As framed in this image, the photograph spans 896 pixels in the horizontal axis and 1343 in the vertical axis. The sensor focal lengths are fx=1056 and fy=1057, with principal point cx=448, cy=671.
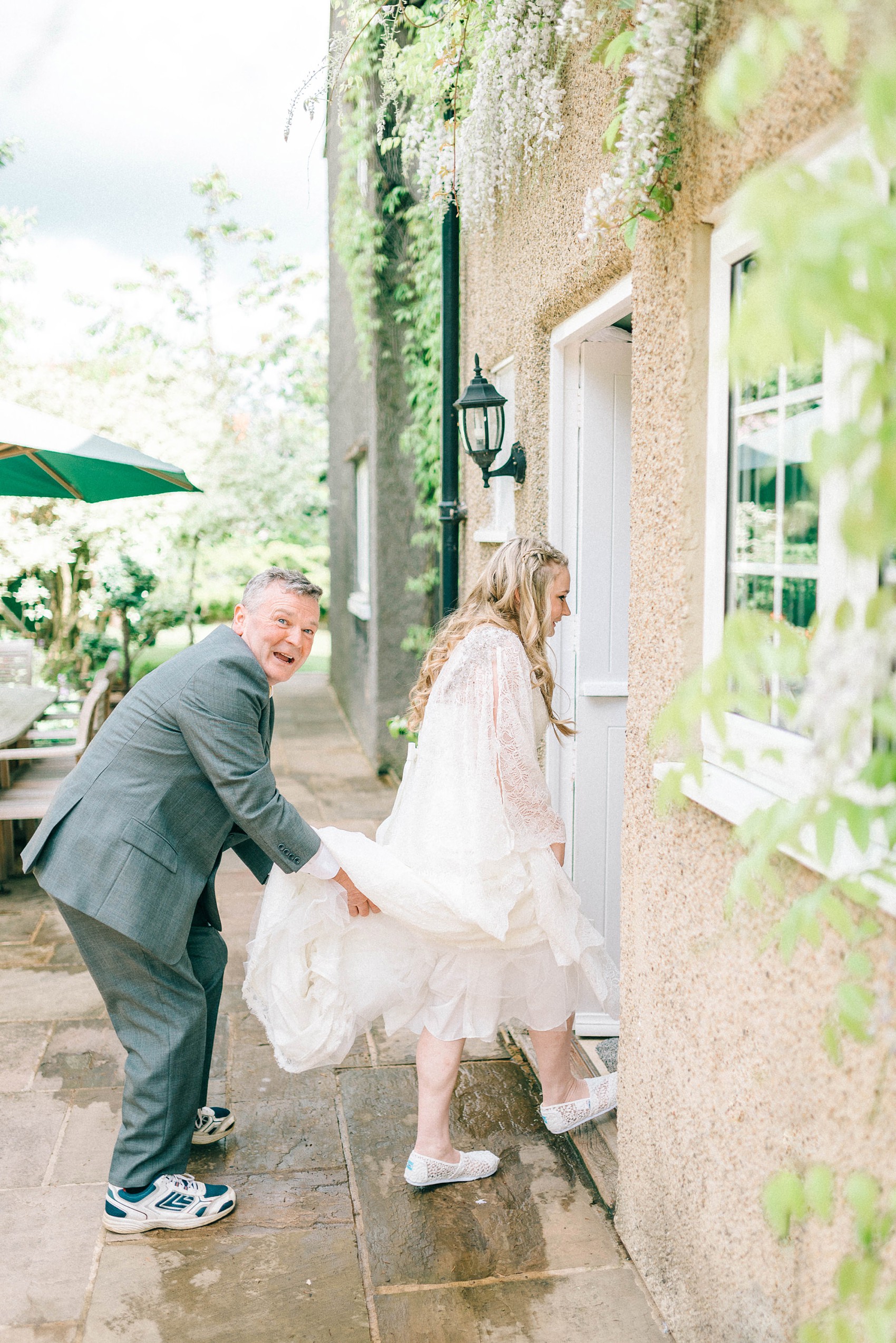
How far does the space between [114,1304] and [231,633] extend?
1.71 m

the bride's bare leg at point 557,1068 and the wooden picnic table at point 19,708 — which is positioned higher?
the wooden picnic table at point 19,708

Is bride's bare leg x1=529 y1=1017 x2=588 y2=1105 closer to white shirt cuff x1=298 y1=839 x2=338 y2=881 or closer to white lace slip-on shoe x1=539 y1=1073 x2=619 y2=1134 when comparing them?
white lace slip-on shoe x1=539 y1=1073 x2=619 y2=1134

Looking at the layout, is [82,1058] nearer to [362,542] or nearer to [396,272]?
[396,272]

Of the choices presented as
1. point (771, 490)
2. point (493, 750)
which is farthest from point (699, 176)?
point (493, 750)

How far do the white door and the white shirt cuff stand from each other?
1408 mm

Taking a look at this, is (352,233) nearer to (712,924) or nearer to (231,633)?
(231,633)

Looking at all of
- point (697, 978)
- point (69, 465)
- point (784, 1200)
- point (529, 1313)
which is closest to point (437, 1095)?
point (529, 1313)

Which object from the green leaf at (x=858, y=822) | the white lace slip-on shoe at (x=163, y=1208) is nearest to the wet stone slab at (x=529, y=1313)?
the white lace slip-on shoe at (x=163, y=1208)

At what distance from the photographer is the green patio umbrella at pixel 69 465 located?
5039 mm

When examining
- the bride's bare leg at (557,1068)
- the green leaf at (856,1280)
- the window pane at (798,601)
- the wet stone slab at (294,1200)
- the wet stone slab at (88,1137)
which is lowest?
the wet stone slab at (294,1200)

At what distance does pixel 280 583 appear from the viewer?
2.92 metres

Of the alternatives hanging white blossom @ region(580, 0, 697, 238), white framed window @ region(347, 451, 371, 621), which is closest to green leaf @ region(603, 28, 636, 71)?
hanging white blossom @ region(580, 0, 697, 238)

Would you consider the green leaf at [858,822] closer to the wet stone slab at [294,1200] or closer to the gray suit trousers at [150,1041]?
the gray suit trousers at [150,1041]

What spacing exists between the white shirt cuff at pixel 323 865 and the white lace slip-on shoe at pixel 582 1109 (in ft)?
3.65
